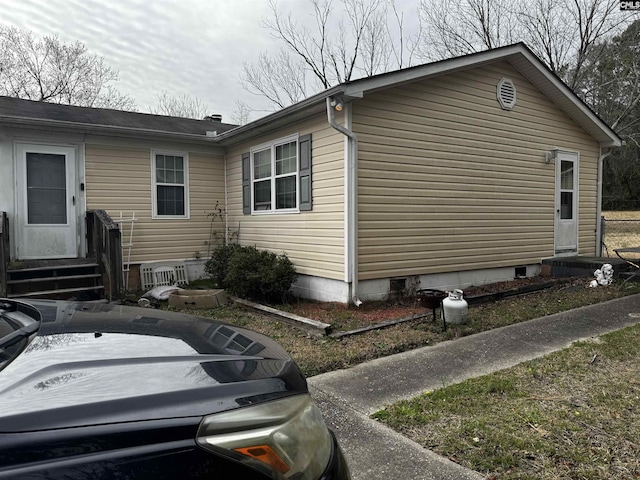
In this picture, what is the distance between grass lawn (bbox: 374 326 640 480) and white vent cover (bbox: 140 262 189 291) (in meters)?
7.00

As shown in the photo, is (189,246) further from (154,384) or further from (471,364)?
(154,384)

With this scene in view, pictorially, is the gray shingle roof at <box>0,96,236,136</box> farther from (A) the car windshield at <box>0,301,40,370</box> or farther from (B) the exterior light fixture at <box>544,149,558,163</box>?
(B) the exterior light fixture at <box>544,149,558,163</box>

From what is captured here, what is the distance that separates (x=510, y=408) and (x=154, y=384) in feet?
9.73

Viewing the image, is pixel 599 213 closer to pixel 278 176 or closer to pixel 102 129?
pixel 278 176

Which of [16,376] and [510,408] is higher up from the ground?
[16,376]

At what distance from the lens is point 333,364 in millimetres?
4348

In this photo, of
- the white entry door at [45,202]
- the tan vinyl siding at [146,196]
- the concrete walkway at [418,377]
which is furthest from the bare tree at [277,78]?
the concrete walkway at [418,377]

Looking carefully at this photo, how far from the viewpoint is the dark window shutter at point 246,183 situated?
9.11 m

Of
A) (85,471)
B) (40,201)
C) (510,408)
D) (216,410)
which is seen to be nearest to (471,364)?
(510,408)

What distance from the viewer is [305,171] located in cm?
745

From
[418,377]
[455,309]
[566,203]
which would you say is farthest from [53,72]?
[418,377]

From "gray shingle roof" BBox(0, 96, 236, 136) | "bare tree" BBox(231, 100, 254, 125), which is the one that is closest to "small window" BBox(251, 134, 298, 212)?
"gray shingle roof" BBox(0, 96, 236, 136)

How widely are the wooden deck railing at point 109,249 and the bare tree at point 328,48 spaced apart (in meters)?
15.2

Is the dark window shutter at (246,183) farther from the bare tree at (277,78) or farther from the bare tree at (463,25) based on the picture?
the bare tree at (463,25)
